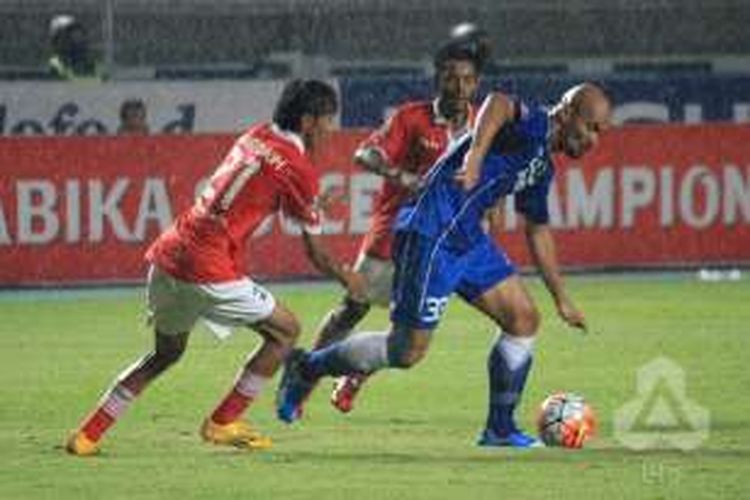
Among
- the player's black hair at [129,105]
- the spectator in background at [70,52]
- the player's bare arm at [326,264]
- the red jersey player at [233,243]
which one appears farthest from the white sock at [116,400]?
the spectator in background at [70,52]

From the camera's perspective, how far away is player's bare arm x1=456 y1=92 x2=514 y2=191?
1220 centimetres

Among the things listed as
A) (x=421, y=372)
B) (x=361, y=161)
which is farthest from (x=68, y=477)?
(x=421, y=372)

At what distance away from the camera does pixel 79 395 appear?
1542 cm

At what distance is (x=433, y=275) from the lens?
1262 cm

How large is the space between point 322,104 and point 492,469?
2052 millimetres

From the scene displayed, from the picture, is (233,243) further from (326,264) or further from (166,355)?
(166,355)

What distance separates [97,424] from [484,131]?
7.98ft

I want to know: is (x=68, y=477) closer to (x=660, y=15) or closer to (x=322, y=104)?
(x=322, y=104)

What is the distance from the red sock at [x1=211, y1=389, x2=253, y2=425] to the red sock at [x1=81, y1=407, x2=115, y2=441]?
22.9 inches

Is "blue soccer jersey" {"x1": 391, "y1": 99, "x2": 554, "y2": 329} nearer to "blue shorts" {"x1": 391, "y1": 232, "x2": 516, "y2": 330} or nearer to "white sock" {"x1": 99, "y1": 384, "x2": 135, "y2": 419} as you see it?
"blue shorts" {"x1": 391, "y1": 232, "x2": 516, "y2": 330}

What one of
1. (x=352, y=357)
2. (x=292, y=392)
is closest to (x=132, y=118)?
(x=292, y=392)

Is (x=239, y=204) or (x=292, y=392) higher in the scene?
(x=239, y=204)

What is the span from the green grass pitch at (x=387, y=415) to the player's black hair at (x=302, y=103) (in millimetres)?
1687

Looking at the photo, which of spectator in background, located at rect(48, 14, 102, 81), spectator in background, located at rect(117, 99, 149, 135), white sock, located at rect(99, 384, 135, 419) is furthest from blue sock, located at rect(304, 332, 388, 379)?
spectator in background, located at rect(48, 14, 102, 81)
